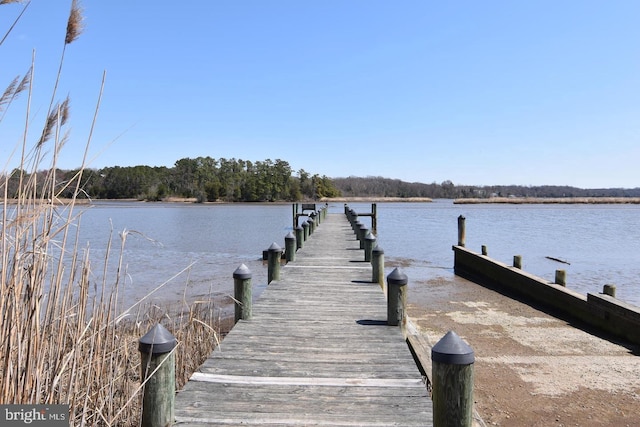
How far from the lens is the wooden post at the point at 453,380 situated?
2.96 m

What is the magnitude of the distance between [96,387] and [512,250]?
2944cm

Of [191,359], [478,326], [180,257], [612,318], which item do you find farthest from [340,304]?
[180,257]

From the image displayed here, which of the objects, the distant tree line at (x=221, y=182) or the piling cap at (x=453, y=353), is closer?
the piling cap at (x=453, y=353)

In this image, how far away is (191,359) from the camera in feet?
19.8

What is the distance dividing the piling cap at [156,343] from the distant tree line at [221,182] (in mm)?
111197

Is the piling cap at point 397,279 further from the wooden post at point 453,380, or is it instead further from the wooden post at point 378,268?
the wooden post at point 453,380

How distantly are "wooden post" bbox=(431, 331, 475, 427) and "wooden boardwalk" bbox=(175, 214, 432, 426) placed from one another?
2.06 ft

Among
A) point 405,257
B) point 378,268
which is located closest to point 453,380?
point 378,268

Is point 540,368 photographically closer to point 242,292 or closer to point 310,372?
point 310,372

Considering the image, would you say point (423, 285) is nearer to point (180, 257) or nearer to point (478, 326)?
point (478, 326)

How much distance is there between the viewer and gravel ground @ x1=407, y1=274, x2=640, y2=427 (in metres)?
6.59

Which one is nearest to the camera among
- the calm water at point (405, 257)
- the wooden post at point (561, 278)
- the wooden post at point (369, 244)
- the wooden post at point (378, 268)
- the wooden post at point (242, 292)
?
the wooden post at point (242, 292)

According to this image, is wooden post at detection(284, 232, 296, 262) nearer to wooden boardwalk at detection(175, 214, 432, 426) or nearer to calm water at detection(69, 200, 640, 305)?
calm water at detection(69, 200, 640, 305)

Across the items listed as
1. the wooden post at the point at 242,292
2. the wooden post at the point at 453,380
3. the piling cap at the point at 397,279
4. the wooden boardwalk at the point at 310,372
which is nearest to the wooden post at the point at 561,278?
the wooden boardwalk at the point at 310,372
